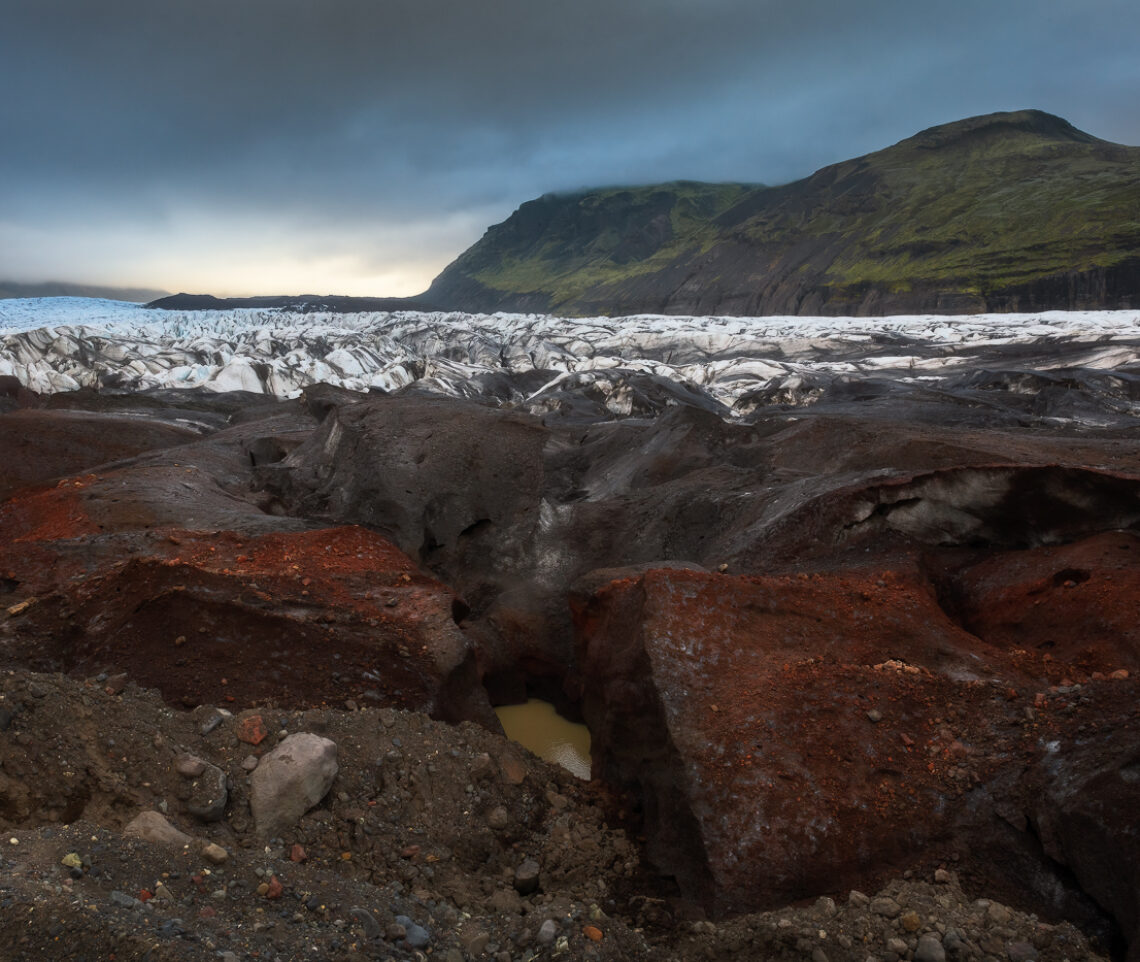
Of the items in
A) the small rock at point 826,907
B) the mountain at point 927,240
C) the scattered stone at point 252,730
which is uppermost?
the mountain at point 927,240

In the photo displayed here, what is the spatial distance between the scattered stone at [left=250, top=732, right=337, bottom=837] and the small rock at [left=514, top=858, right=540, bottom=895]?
4.82 feet

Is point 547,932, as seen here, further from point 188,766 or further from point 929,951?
point 188,766

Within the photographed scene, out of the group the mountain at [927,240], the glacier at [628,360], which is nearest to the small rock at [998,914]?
the glacier at [628,360]

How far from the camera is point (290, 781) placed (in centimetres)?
486

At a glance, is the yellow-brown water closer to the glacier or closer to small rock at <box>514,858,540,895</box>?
small rock at <box>514,858,540,895</box>

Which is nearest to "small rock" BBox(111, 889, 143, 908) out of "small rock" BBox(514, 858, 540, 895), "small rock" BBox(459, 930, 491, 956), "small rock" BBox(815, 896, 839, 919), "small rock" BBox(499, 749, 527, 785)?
"small rock" BBox(459, 930, 491, 956)

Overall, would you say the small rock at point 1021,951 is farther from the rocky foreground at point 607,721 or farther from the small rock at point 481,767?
the small rock at point 481,767

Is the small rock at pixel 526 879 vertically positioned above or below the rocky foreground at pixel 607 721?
below

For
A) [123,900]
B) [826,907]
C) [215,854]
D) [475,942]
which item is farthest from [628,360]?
[123,900]

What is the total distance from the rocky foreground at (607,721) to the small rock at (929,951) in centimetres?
1

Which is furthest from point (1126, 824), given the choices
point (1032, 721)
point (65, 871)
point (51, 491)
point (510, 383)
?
point (510, 383)

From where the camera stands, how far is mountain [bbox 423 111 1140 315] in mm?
68000

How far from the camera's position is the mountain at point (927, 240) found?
68000 millimetres

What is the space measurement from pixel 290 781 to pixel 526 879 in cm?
178
